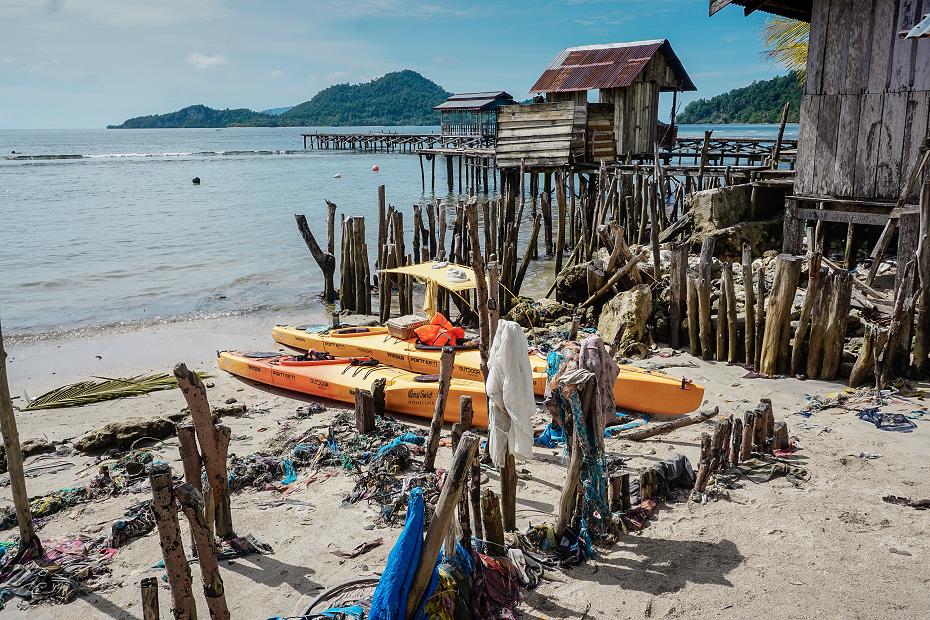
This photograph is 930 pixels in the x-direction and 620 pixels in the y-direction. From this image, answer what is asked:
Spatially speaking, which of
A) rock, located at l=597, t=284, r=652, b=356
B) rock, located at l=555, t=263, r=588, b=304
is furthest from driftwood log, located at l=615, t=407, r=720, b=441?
rock, located at l=555, t=263, r=588, b=304

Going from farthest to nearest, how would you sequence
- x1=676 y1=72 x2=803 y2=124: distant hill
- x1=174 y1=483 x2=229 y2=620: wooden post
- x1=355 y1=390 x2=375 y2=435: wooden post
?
x1=676 y1=72 x2=803 y2=124: distant hill, x1=355 y1=390 x2=375 y2=435: wooden post, x1=174 y1=483 x2=229 y2=620: wooden post

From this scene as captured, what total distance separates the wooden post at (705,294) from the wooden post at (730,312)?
10.8 inches

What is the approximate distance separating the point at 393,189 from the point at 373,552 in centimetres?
4084

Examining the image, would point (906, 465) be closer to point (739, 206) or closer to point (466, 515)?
point (466, 515)

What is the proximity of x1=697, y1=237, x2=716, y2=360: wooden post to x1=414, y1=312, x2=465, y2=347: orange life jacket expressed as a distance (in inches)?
140

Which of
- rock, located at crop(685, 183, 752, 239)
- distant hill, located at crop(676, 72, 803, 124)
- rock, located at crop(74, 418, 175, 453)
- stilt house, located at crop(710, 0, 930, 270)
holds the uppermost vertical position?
distant hill, located at crop(676, 72, 803, 124)

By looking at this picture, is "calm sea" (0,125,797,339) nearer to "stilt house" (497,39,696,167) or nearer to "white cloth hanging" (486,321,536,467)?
"stilt house" (497,39,696,167)

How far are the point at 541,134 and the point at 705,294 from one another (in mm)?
14474

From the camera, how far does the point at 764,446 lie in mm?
7160

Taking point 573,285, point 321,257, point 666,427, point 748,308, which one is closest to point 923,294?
point 748,308

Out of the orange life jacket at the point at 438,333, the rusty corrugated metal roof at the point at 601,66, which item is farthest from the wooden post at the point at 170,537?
the rusty corrugated metal roof at the point at 601,66

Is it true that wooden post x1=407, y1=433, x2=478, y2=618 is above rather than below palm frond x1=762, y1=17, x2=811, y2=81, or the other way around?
below

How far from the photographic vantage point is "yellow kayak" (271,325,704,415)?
8.92 m

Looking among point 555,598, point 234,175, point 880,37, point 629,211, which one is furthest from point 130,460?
point 234,175
